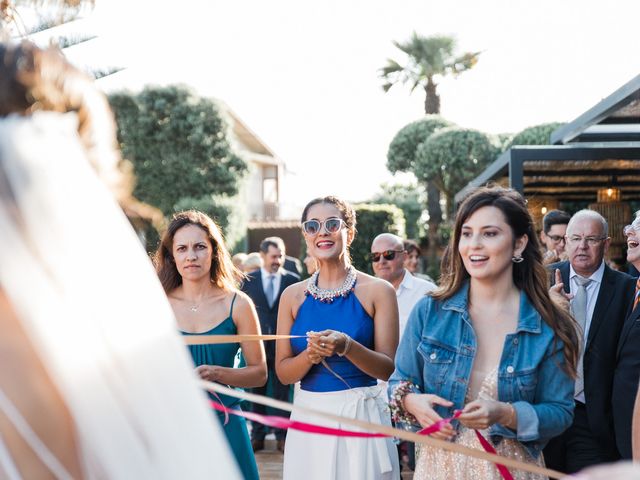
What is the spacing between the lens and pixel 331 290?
470 cm

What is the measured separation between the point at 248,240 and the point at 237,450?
3828cm

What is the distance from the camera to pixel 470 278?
3678 millimetres

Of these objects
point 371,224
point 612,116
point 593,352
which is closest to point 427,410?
point 593,352

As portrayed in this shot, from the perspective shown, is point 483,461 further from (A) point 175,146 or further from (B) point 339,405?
(A) point 175,146

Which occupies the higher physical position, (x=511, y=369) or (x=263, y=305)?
(x=511, y=369)

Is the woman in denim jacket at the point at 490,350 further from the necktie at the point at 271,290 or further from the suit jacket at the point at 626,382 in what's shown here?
the necktie at the point at 271,290

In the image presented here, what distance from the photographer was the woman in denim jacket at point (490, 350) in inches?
130

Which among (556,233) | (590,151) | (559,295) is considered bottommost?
(559,295)

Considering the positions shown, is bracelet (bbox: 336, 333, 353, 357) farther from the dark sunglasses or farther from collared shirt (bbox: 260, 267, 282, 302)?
collared shirt (bbox: 260, 267, 282, 302)

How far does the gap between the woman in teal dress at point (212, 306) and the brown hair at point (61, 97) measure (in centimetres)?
265

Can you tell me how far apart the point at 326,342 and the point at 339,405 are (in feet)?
1.56

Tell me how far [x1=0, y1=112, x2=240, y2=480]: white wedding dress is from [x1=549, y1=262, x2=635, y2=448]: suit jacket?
3981mm

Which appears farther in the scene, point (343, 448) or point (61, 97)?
point (343, 448)

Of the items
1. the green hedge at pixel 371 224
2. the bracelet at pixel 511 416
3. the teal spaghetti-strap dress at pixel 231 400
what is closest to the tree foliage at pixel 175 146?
the green hedge at pixel 371 224
